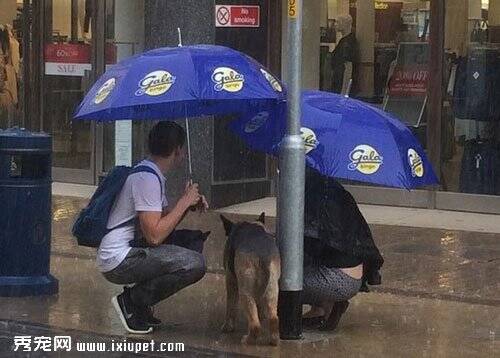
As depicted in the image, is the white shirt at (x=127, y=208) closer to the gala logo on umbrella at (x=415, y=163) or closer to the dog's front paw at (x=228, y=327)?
the dog's front paw at (x=228, y=327)

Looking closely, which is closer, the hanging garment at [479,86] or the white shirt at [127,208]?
the white shirt at [127,208]

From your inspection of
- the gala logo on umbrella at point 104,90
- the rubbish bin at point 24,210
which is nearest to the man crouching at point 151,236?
the gala logo on umbrella at point 104,90

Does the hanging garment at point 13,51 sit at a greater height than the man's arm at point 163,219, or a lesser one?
greater

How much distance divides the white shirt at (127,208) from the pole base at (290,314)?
3.26ft

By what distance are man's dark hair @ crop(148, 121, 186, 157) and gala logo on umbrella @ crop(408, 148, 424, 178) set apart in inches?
58.7

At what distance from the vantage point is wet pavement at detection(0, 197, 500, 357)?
304 inches

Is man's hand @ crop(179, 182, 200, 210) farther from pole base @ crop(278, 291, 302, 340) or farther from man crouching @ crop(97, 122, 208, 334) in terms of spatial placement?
pole base @ crop(278, 291, 302, 340)

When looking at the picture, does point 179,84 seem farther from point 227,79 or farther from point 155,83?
point 227,79

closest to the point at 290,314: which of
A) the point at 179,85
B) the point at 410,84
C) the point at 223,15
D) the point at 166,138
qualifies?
the point at 166,138

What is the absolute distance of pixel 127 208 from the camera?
783 centimetres

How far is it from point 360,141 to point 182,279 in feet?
4.84

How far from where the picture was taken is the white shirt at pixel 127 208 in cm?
764

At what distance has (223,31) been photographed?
45.0ft

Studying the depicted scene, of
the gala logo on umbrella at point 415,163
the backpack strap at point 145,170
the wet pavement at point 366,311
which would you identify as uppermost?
the gala logo on umbrella at point 415,163
